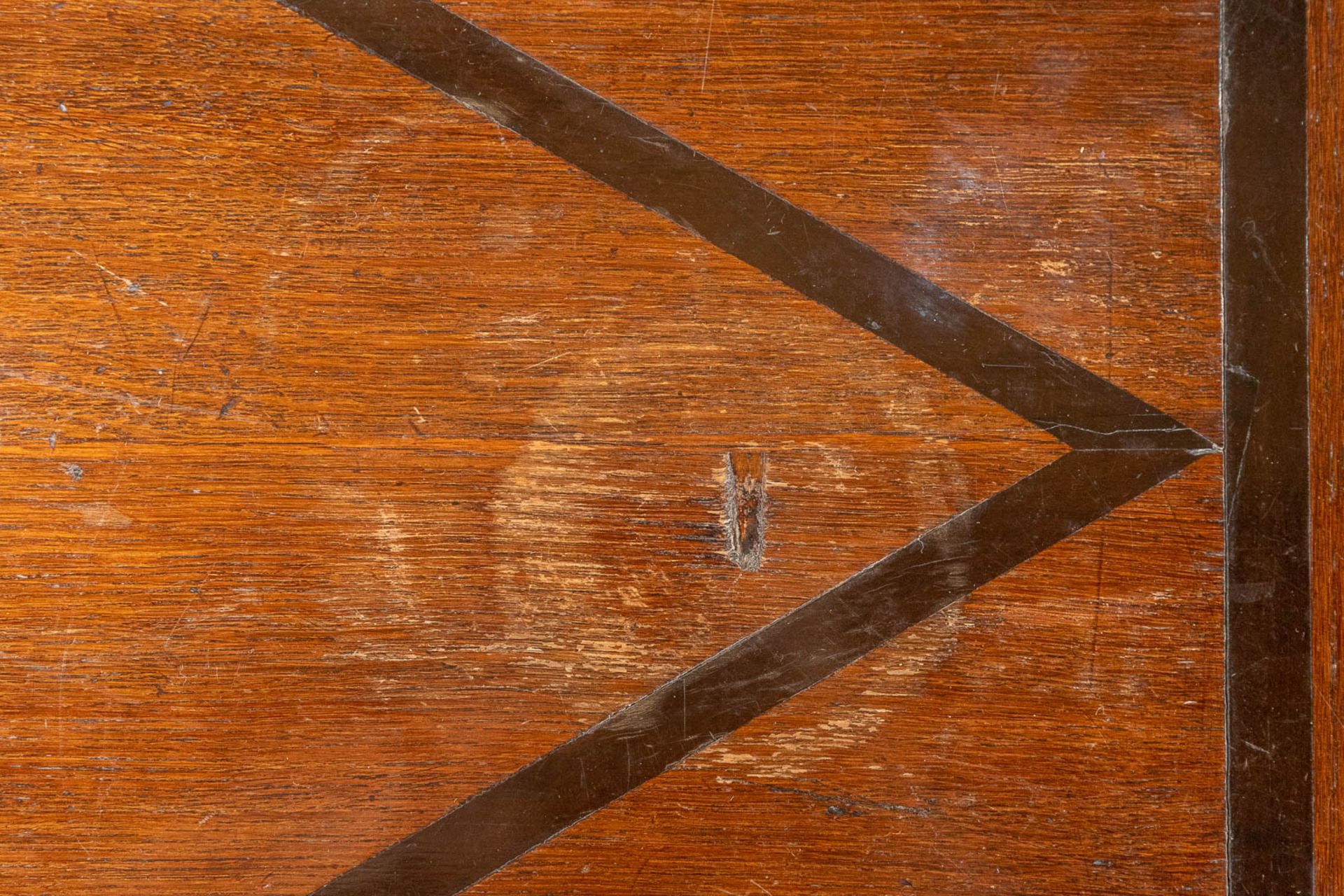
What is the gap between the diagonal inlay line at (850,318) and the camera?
137cm

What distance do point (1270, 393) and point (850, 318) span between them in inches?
29.8

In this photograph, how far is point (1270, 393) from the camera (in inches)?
53.9

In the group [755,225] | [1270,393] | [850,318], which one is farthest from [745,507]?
[1270,393]

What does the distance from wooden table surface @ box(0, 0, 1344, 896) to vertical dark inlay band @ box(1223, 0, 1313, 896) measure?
31 mm

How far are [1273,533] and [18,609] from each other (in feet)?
7.31

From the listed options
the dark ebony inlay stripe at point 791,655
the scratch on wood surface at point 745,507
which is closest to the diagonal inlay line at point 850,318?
the dark ebony inlay stripe at point 791,655

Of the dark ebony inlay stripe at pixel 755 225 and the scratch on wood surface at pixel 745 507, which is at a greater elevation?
the dark ebony inlay stripe at pixel 755 225

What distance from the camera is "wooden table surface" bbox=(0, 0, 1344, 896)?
137 centimetres

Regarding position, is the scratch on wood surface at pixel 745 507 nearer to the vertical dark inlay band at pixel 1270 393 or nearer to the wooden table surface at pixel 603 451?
the wooden table surface at pixel 603 451

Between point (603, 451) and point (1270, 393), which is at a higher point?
point (1270, 393)

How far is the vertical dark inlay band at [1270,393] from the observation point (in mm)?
1367

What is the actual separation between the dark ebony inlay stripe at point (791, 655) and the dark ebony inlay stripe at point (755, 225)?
0.32 ft

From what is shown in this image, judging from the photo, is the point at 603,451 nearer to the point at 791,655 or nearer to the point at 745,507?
the point at 745,507

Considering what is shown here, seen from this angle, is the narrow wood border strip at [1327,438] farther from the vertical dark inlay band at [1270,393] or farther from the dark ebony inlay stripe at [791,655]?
the dark ebony inlay stripe at [791,655]
